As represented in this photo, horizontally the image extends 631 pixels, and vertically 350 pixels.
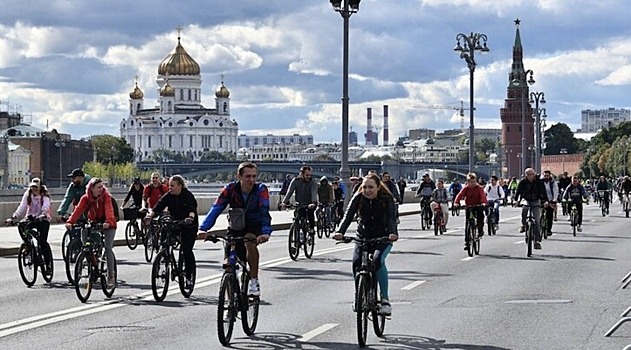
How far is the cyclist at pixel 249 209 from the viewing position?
1488 centimetres

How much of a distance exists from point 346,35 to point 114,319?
27.5 m

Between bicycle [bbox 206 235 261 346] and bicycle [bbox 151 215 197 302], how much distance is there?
3.37 meters

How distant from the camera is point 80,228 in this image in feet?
67.1

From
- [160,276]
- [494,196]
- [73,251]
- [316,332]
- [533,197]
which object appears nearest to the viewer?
[316,332]

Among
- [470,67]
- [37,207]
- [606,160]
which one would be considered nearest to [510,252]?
[37,207]

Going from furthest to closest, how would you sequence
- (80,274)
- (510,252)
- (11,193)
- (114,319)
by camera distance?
(11,193) < (510,252) < (80,274) < (114,319)

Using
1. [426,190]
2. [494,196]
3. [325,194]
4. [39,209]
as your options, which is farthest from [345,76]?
[39,209]

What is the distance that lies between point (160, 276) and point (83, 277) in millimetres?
994

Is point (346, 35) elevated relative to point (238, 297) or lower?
elevated

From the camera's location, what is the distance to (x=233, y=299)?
556 inches

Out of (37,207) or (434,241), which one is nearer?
(37,207)

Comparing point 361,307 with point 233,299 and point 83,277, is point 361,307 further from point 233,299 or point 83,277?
point 83,277

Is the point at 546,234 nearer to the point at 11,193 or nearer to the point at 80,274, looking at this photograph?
the point at 80,274

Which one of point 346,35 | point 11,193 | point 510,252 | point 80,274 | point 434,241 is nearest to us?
point 80,274
